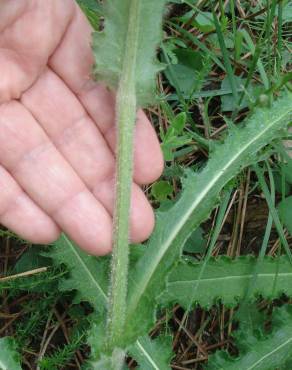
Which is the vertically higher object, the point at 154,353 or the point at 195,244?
the point at 195,244

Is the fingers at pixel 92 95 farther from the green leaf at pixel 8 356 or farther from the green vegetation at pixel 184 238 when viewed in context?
the green leaf at pixel 8 356

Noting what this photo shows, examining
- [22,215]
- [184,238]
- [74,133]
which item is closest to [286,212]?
[184,238]

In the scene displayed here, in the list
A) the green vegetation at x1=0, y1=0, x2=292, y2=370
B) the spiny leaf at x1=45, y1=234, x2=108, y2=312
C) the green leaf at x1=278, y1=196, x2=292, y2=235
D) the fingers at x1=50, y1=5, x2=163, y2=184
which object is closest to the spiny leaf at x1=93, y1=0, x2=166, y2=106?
the green vegetation at x1=0, y1=0, x2=292, y2=370

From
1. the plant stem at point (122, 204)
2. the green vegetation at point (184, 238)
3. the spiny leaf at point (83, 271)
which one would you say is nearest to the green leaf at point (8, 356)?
the green vegetation at point (184, 238)

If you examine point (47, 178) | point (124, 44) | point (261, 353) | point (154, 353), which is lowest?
point (261, 353)

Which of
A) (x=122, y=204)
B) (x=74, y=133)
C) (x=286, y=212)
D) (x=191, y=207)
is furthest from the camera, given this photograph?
(x=286, y=212)

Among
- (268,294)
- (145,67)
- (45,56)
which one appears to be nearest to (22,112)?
(45,56)

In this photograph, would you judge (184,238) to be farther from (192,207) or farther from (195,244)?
(195,244)
